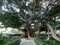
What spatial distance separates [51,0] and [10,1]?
16.6 feet

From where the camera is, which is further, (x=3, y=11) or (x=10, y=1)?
(x=3, y=11)

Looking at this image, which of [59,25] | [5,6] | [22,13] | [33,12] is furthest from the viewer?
[59,25]

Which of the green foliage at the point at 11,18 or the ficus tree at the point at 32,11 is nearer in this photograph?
the ficus tree at the point at 32,11

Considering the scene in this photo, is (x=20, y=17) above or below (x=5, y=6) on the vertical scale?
below

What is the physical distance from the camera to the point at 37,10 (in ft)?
47.7

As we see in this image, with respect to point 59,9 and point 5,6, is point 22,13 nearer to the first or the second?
point 5,6

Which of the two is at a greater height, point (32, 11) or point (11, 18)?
point (32, 11)

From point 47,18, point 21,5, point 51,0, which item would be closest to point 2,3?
point 21,5

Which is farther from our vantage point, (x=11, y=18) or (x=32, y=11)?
(x=11, y=18)

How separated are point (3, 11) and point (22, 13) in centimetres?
200

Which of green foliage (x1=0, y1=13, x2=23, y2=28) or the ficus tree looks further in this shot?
green foliage (x1=0, y1=13, x2=23, y2=28)

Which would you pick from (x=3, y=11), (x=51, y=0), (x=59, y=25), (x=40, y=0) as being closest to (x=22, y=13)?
(x=3, y=11)

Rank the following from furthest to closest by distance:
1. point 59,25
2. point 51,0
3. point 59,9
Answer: point 59,25 < point 59,9 < point 51,0

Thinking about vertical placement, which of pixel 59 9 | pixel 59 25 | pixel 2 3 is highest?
pixel 2 3
